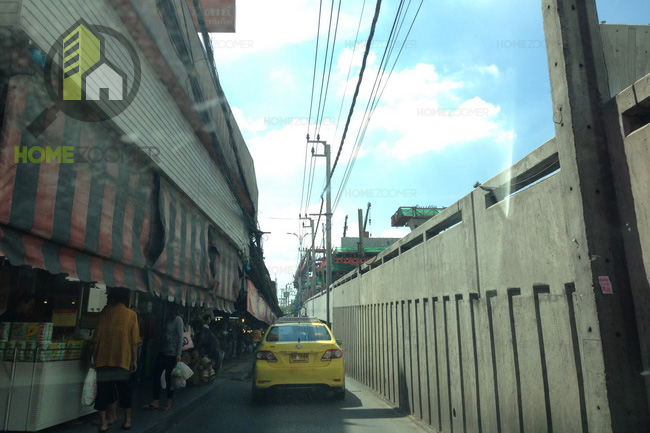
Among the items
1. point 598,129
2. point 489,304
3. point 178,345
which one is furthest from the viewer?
point 178,345

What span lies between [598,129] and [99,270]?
540 centimetres

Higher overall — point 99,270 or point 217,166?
point 217,166

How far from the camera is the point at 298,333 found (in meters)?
9.30

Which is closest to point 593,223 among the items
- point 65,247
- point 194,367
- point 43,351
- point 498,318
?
point 498,318

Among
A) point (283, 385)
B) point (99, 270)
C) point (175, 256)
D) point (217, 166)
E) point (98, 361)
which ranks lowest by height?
point (283, 385)

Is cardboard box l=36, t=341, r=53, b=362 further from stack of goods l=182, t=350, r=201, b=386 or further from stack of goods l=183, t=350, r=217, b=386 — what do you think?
→ stack of goods l=183, t=350, r=217, b=386

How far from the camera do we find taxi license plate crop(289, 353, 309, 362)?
28.3 ft

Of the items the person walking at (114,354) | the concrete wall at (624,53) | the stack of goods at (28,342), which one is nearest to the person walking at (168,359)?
the person walking at (114,354)

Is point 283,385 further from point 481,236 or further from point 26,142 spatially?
point 26,142

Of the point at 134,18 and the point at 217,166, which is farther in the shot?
the point at 217,166

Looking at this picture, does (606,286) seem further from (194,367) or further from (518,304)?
(194,367)

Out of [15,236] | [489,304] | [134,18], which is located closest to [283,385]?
[489,304]

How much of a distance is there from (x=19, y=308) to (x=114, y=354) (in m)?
1.27

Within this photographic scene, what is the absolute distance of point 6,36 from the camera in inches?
181
